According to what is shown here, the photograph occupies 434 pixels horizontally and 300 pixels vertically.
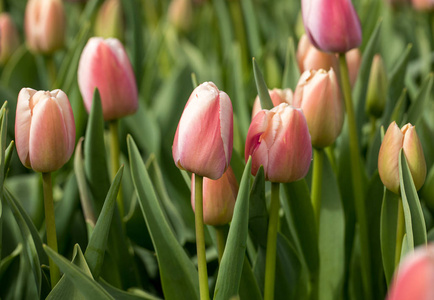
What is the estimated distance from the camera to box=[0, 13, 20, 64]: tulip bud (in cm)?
130

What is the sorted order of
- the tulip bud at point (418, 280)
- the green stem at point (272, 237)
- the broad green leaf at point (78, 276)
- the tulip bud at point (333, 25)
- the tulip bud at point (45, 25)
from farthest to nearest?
the tulip bud at point (45, 25)
the tulip bud at point (333, 25)
the green stem at point (272, 237)
the broad green leaf at point (78, 276)
the tulip bud at point (418, 280)

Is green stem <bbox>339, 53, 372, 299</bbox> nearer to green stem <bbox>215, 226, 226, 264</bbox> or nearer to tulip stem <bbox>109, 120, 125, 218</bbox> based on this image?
green stem <bbox>215, 226, 226, 264</bbox>

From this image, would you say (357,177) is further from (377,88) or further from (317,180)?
(377,88)

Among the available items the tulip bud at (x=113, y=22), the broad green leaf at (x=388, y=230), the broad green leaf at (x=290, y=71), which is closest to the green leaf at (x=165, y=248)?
the broad green leaf at (x=388, y=230)

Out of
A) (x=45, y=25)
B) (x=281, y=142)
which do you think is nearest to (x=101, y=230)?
(x=281, y=142)

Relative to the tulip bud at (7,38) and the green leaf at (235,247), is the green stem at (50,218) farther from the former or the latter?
the tulip bud at (7,38)

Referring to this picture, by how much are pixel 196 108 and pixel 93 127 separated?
22cm

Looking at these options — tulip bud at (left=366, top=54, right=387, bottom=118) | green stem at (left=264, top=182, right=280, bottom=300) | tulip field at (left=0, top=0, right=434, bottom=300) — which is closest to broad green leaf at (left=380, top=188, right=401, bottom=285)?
tulip field at (left=0, top=0, right=434, bottom=300)

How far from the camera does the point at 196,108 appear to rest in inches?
19.8

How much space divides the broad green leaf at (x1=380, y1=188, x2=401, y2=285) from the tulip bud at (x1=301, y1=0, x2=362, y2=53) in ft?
0.58

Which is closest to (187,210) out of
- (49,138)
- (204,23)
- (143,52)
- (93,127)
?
(93,127)

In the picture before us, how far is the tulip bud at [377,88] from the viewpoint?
862 mm

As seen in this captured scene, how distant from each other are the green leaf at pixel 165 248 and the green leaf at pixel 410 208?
0.21 meters

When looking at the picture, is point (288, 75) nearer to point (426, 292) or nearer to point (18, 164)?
point (18, 164)
